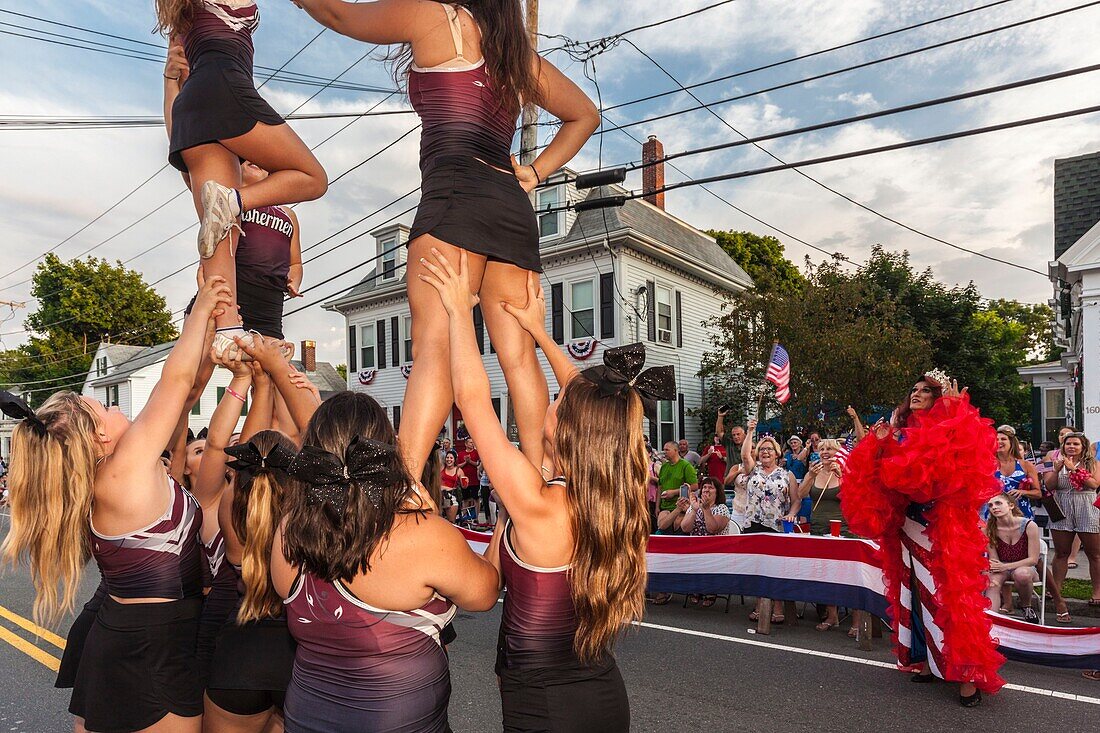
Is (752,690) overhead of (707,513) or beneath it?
beneath

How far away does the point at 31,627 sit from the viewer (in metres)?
6.93

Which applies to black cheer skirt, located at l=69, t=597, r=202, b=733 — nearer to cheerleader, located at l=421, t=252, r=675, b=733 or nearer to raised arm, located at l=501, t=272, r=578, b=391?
cheerleader, located at l=421, t=252, r=675, b=733

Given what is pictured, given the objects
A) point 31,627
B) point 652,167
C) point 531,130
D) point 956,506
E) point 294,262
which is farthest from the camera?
point 652,167

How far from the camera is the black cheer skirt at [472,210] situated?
2.29 meters

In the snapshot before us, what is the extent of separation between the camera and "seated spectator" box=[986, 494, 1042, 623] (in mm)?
6820

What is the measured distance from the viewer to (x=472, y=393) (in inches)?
85.0

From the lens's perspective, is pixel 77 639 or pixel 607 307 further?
pixel 607 307

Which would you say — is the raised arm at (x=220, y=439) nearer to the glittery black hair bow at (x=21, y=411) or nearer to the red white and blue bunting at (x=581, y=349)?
the glittery black hair bow at (x=21, y=411)

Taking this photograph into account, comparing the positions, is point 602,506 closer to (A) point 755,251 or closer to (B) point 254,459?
(B) point 254,459

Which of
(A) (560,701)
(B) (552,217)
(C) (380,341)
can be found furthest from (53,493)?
(C) (380,341)

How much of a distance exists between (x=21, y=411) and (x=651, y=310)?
786 inches

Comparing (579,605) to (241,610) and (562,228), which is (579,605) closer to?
(241,610)

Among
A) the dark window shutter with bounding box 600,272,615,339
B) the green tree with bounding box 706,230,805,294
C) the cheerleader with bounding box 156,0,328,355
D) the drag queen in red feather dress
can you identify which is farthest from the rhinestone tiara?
the green tree with bounding box 706,230,805,294

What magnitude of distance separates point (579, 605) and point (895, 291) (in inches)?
1100
